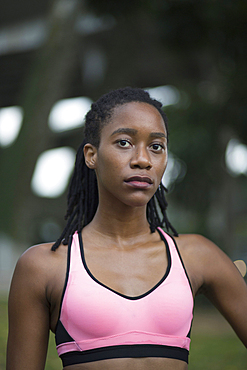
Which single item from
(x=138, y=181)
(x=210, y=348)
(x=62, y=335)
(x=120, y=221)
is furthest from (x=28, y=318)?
(x=210, y=348)

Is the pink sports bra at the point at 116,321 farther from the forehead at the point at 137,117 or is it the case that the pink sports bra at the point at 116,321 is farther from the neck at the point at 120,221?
the forehead at the point at 137,117

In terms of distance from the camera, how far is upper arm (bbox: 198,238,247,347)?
83.7 inches

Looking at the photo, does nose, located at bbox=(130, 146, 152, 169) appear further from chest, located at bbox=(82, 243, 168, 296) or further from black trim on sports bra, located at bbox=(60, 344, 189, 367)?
black trim on sports bra, located at bbox=(60, 344, 189, 367)

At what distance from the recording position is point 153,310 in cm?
187

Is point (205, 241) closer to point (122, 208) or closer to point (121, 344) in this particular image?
point (122, 208)

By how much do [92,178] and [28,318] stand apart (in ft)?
2.76

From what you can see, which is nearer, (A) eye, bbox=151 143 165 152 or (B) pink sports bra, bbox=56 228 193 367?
(B) pink sports bra, bbox=56 228 193 367

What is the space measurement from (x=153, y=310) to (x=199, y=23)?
264 inches

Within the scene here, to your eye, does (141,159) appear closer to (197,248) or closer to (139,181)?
(139,181)

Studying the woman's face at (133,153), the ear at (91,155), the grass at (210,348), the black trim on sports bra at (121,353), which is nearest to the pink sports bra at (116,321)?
the black trim on sports bra at (121,353)

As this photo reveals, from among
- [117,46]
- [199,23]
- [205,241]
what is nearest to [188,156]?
[199,23]

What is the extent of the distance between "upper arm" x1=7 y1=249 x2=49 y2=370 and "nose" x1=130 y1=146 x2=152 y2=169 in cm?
65

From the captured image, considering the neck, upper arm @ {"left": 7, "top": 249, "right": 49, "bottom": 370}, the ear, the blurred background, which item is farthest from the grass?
the ear

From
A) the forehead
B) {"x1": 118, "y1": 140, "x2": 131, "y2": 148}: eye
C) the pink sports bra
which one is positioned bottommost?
the pink sports bra
